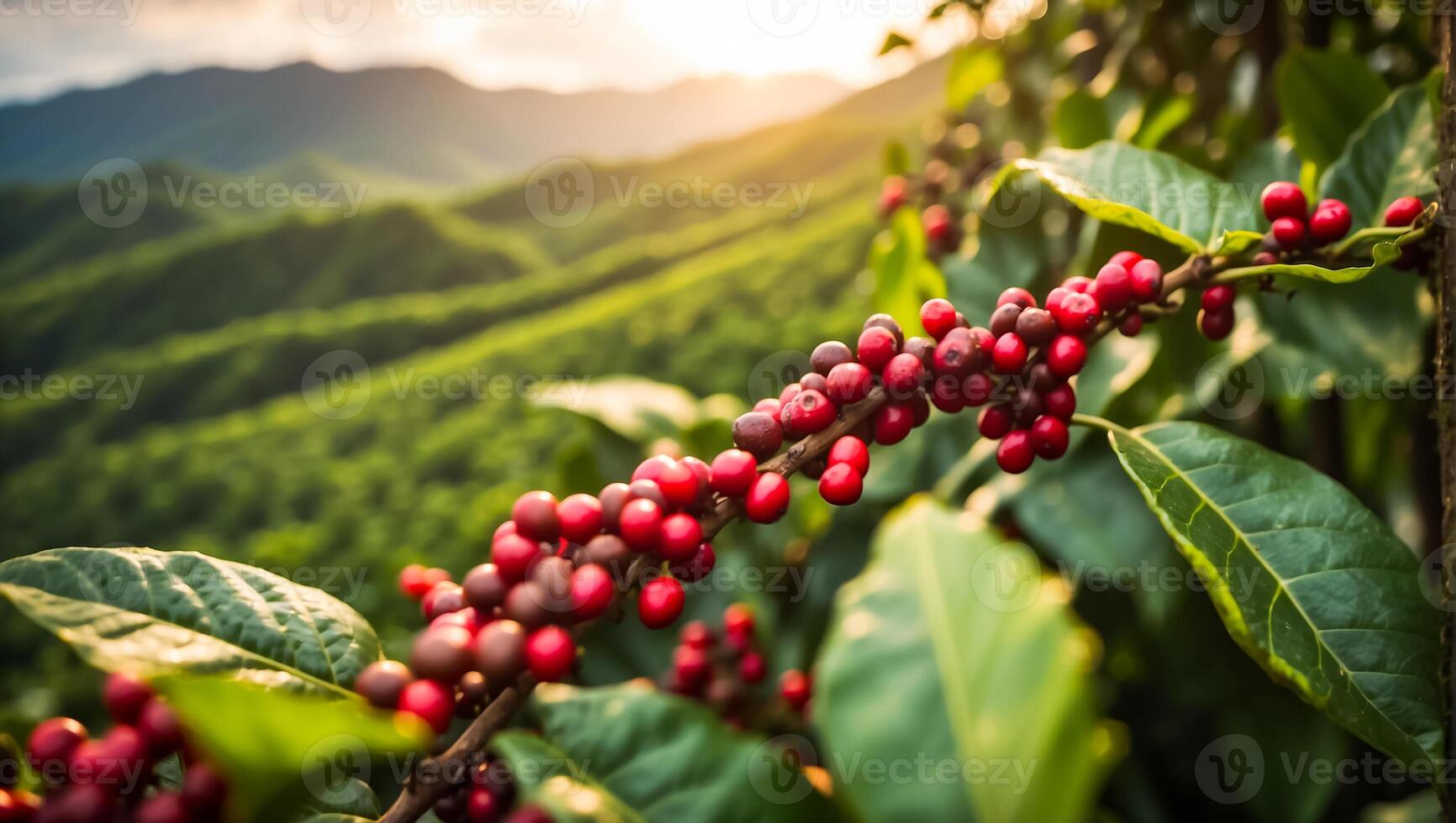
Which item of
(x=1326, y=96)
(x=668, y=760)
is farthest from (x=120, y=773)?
(x=1326, y=96)

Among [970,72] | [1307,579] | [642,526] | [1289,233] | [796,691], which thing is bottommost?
[796,691]

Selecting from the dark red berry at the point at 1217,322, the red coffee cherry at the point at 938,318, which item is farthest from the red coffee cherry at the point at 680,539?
the dark red berry at the point at 1217,322

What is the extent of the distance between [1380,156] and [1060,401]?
0.58m

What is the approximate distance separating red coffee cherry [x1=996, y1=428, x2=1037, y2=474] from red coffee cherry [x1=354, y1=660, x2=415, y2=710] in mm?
616

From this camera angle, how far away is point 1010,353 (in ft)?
2.73

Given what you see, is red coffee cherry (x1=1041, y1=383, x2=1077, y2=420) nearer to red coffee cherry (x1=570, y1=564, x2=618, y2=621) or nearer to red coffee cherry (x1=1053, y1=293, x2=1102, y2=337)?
red coffee cherry (x1=1053, y1=293, x2=1102, y2=337)

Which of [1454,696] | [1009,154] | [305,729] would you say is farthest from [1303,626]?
[1009,154]

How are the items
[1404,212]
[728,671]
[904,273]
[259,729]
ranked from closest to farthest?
[259,729] → [1404,212] → [904,273] → [728,671]

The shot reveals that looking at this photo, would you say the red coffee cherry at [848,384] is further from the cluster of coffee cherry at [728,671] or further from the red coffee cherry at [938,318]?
the cluster of coffee cherry at [728,671]

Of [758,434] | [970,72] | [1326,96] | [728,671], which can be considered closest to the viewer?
[758,434]

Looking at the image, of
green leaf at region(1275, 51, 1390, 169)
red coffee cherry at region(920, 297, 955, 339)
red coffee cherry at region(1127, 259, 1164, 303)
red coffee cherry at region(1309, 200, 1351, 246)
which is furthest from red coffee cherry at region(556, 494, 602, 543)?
green leaf at region(1275, 51, 1390, 169)

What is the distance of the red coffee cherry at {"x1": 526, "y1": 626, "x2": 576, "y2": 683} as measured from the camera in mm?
650

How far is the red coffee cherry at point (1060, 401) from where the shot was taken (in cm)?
86

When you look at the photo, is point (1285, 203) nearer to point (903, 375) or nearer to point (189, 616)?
point (903, 375)
